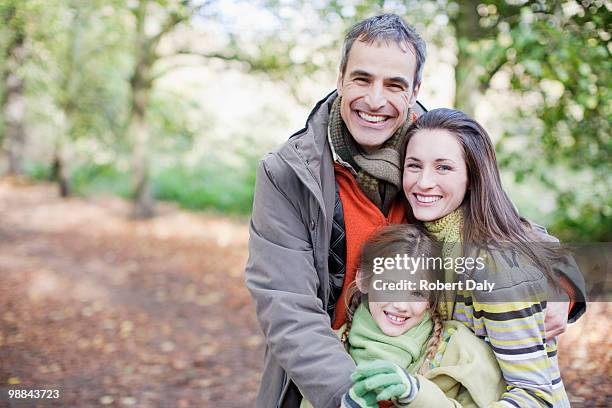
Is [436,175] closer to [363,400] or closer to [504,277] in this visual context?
[504,277]

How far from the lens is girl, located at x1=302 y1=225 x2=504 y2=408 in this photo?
1.78 metres

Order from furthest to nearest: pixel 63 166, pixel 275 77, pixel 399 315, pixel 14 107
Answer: pixel 14 107, pixel 63 166, pixel 275 77, pixel 399 315

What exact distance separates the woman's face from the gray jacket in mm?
312

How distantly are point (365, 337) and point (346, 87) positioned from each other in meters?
0.95

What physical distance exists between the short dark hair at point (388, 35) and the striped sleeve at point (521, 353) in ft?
3.22

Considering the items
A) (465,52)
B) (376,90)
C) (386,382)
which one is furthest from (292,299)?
(465,52)

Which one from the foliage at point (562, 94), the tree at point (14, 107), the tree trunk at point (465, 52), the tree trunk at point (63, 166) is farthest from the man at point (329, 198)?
the tree trunk at point (63, 166)

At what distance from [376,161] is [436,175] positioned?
0.27m

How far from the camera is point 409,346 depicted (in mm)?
2010

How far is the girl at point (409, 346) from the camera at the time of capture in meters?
1.78

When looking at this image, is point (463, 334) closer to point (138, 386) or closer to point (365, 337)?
point (365, 337)

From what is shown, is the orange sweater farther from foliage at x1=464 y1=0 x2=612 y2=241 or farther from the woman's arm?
foliage at x1=464 y1=0 x2=612 y2=241

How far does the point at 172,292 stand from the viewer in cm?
790

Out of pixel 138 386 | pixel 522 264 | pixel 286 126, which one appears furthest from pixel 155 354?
pixel 286 126
